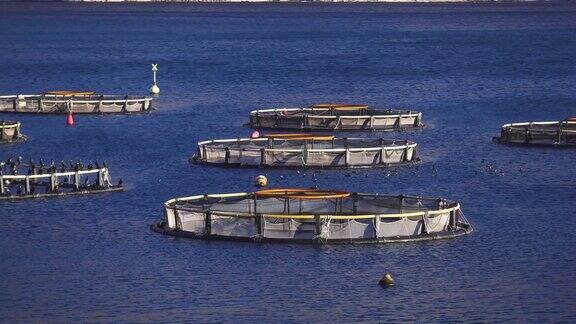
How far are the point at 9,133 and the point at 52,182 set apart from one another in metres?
24.9

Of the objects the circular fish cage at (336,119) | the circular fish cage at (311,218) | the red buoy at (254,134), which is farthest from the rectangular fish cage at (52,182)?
the circular fish cage at (336,119)

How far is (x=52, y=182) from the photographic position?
85.8 metres

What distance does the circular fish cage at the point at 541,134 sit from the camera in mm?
106375

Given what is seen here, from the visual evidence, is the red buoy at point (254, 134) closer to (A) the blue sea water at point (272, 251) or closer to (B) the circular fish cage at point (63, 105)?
(A) the blue sea water at point (272, 251)

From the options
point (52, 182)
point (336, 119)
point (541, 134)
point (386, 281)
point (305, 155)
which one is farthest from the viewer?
point (336, 119)

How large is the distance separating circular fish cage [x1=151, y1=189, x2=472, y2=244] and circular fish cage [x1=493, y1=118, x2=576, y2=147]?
1199 inches

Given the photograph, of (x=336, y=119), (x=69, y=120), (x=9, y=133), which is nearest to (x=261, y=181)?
(x=9, y=133)

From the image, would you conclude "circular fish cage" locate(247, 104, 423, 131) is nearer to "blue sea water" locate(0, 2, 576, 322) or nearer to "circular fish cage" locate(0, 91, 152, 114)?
"blue sea water" locate(0, 2, 576, 322)

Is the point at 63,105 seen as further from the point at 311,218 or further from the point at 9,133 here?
the point at 311,218

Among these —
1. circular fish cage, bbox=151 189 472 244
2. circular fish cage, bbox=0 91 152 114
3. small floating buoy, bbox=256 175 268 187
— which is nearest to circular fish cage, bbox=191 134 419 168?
small floating buoy, bbox=256 175 268 187

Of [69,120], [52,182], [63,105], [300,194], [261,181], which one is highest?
[63,105]

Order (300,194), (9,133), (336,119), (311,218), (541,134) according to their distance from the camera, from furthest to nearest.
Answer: (336,119)
(9,133)
(541,134)
(300,194)
(311,218)

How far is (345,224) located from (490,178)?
2430cm

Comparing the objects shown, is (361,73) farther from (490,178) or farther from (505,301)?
(505,301)
